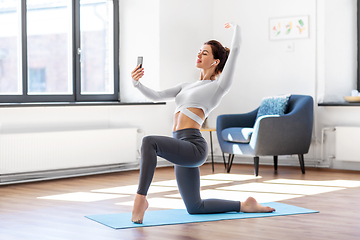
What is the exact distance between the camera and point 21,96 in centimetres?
507

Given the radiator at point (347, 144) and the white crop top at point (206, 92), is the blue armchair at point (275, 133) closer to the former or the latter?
the radiator at point (347, 144)

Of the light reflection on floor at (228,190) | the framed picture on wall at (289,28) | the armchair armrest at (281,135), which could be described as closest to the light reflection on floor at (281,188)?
the light reflection on floor at (228,190)

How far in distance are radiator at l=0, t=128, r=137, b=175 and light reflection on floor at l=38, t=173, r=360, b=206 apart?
78cm

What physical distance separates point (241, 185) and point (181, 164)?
1.78 metres

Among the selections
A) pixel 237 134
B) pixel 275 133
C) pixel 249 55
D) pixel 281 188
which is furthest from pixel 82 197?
pixel 249 55

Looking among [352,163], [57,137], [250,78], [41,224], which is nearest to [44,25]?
[57,137]

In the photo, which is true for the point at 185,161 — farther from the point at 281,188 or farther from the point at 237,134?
the point at 237,134

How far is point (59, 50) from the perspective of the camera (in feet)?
17.9

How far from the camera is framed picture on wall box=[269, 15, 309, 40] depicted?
5816 mm

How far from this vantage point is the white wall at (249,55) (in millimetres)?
5707

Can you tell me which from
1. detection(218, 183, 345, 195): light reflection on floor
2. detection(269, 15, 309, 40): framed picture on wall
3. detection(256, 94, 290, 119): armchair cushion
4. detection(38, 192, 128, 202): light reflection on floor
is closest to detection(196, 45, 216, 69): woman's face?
detection(38, 192, 128, 202): light reflection on floor

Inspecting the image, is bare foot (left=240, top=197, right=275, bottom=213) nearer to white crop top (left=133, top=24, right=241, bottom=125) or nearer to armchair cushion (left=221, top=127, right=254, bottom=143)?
white crop top (left=133, top=24, right=241, bottom=125)

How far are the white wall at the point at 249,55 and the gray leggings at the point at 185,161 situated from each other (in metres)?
2.49

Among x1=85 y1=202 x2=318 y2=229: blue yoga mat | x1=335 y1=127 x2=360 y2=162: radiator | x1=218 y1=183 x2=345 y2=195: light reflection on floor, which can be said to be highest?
x1=335 y1=127 x2=360 y2=162: radiator
